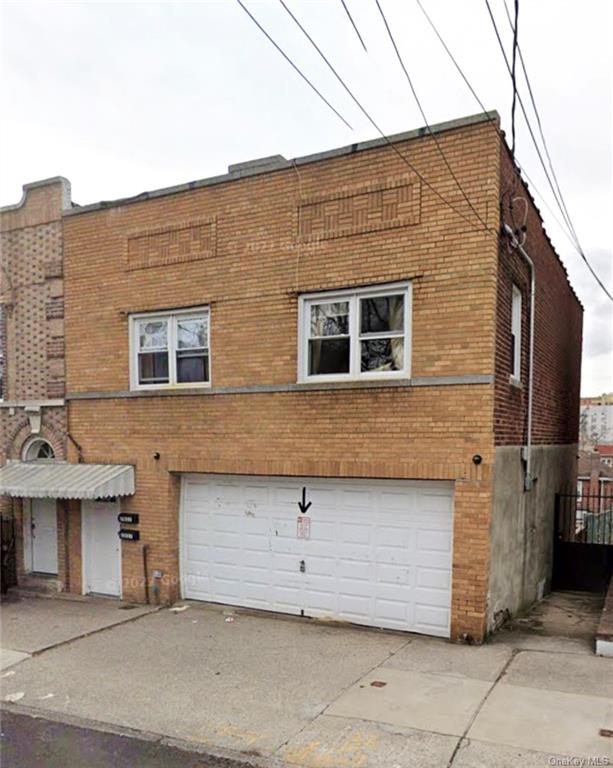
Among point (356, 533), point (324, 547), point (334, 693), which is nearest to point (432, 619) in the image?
point (356, 533)

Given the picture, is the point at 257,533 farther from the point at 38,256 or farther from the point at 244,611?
the point at 38,256

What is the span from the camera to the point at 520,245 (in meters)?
8.84

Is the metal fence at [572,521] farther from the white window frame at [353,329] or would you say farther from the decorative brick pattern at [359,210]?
the decorative brick pattern at [359,210]

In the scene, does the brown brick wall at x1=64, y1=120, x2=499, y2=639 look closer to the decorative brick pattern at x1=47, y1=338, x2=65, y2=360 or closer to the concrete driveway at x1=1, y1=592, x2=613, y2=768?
the decorative brick pattern at x1=47, y1=338, x2=65, y2=360

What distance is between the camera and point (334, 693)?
6164 mm

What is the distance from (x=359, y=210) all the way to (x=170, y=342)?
12.8 ft

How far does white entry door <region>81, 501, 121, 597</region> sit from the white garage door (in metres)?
1.32

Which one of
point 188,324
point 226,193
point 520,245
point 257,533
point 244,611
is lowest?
point 244,611

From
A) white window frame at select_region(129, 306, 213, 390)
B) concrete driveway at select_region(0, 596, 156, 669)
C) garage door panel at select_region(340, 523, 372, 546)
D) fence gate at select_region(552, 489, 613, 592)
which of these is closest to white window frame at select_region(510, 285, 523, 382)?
garage door panel at select_region(340, 523, 372, 546)

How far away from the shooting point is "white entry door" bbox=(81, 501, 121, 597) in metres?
10.6

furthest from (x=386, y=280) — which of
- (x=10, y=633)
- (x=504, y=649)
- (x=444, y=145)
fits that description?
(x=10, y=633)

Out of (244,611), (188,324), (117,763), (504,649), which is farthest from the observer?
(188,324)

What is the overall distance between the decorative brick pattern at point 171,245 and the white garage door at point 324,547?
3705 mm

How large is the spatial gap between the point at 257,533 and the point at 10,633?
379 cm
